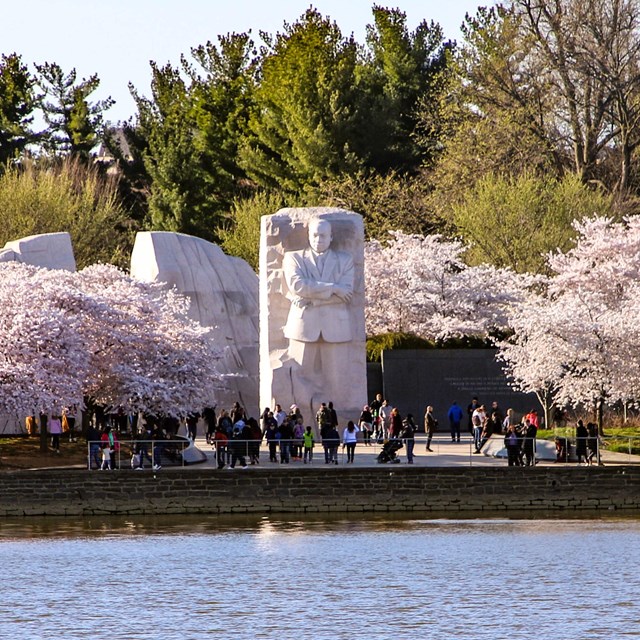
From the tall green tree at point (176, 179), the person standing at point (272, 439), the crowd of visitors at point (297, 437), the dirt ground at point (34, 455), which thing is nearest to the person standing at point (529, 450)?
the crowd of visitors at point (297, 437)

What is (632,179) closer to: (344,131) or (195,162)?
(344,131)

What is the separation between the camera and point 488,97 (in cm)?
6350

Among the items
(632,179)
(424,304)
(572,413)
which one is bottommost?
(572,413)

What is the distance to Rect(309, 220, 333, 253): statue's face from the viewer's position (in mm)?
44312

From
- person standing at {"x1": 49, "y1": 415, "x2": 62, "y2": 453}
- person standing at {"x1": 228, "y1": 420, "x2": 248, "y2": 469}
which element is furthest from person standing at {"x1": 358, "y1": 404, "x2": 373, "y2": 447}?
person standing at {"x1": 49, "y1": 415, "x2": 62, "y2": 453}

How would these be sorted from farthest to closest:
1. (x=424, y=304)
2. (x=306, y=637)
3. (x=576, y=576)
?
(x=424, y=304), (x=576, y=576), (x=306, y=637)

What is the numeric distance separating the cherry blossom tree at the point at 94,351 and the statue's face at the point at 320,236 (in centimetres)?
405

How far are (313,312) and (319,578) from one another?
16.5 meters

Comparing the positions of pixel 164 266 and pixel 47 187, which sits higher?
pixel 47 187

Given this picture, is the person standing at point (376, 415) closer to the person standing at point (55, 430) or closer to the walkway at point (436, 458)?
the walkway at point (436, 458)

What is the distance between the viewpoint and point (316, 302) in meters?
44.2

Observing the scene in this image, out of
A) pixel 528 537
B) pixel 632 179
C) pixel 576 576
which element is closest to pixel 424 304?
pixel 632 179

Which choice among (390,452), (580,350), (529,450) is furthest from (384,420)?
(529,450)

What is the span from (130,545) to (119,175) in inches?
1989
